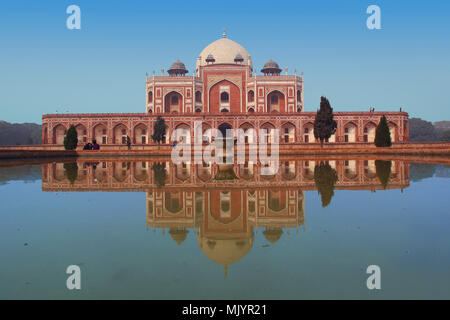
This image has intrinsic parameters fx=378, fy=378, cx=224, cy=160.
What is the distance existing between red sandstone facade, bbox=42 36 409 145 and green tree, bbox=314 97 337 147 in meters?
6.82

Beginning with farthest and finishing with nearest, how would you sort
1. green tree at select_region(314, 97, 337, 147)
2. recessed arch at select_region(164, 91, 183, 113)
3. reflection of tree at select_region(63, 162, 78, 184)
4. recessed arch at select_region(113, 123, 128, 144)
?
recessed arch at select_region(164, 91, 183, 113), recessed arch at select_region(113, 123, 128, 144), green tree at select_region(314, 97, 337, 147), reflection of tree at select_region(63, 162, 78, 184)

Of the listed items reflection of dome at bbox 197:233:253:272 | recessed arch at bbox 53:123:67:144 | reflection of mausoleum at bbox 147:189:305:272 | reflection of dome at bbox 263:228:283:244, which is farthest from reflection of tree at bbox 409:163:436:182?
recessed arch at bbox 53:123:67:144

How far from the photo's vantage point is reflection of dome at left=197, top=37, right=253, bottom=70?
41.4 m

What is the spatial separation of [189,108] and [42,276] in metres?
36.2

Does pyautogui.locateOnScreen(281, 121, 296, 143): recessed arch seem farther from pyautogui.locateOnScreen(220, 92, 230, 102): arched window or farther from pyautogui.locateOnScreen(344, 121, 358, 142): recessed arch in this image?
pyautogui.locateOnScreen(220, 92, 230, 102): arched window

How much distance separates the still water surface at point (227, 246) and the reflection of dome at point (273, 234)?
0.01m

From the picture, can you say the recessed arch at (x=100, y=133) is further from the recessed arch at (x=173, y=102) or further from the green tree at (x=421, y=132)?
the green tree at (x=421, y=132)

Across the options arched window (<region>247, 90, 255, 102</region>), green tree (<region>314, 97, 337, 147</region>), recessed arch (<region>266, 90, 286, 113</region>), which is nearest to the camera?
green tree (<region>314, 97, 337, 147</region>)

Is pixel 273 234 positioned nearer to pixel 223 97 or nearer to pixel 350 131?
pixel 350 131

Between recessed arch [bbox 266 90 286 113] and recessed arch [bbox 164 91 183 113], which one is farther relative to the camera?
recessed arch [bbox 164 91 183 113]

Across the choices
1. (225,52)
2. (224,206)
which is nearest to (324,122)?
(224,206)

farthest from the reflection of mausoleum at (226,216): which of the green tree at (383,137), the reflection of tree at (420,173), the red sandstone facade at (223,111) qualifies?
the red sandstone facade at (223,111)
